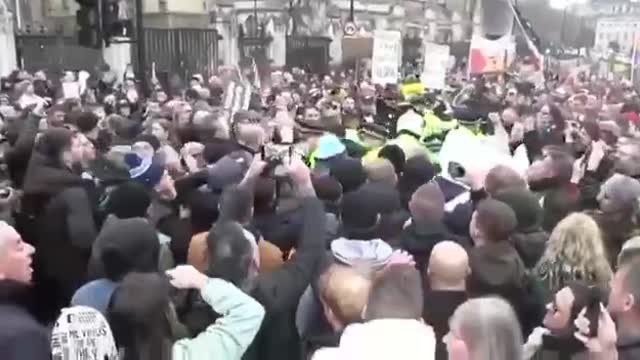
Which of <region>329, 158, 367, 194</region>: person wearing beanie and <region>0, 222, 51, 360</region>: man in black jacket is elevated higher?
<region>0, 222, 51, 360</region>: man in black jacket

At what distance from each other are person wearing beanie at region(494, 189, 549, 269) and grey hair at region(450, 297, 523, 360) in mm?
1459

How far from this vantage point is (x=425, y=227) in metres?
4.75

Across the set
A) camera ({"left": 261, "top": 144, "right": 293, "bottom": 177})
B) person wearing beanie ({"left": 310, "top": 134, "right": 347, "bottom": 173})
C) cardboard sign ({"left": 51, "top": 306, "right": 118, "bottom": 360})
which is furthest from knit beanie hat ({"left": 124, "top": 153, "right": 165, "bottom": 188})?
cardboard sign ({"left": 51, "top": 306, "right": 118, "bottom": 360})

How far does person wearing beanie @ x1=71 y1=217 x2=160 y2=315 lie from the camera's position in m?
3.50

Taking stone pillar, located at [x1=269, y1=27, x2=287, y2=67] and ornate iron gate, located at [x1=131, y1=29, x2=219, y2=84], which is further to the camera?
stone pillar, located at [x1=269, y1=27, x2=287, y2=67]

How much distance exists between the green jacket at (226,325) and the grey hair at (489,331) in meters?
0.80

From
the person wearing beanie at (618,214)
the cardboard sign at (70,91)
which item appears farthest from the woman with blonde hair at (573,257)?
the cardboard sign at (70,91)

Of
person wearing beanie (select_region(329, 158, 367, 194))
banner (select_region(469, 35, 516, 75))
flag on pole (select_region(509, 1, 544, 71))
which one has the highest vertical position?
person wearing beanie (select_region(329, 158, 367, 194))

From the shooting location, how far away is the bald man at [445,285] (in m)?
3.79

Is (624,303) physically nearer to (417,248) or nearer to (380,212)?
(417,248)

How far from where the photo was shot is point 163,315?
3312 mm

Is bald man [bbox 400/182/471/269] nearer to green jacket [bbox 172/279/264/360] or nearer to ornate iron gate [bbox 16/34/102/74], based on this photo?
green jacket [bbox 172/279/264/360]

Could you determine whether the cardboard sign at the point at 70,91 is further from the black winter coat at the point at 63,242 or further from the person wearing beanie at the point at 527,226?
the person wearing beanie at the point at 527,226

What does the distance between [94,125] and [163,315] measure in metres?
5.09
